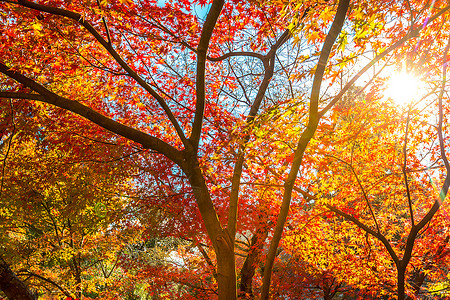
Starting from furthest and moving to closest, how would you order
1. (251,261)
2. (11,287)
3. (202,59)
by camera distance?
(251,261)
(11,287)
(202,59)

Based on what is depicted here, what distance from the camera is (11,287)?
489 cm

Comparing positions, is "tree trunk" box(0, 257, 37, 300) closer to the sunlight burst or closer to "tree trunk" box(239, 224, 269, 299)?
"tree trunk" box(239, 224, 269, 299)

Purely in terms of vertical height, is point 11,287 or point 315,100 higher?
point 315,100

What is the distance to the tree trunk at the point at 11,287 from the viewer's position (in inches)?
192

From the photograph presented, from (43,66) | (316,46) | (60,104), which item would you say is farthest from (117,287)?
(316,46)

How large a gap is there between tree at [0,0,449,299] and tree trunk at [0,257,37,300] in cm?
274

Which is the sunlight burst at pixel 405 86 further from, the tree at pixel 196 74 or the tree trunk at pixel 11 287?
the tree trunk at pixel 11 287

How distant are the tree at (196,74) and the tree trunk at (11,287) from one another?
2.74 meters

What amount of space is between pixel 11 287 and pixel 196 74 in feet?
15.6

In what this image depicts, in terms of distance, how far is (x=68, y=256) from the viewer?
8422 mm

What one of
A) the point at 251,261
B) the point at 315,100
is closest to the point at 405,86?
the point at 315,100

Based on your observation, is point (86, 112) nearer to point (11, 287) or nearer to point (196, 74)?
point (196, 74)

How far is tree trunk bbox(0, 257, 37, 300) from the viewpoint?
16.0 feet

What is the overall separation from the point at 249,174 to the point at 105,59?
3.49 metres
